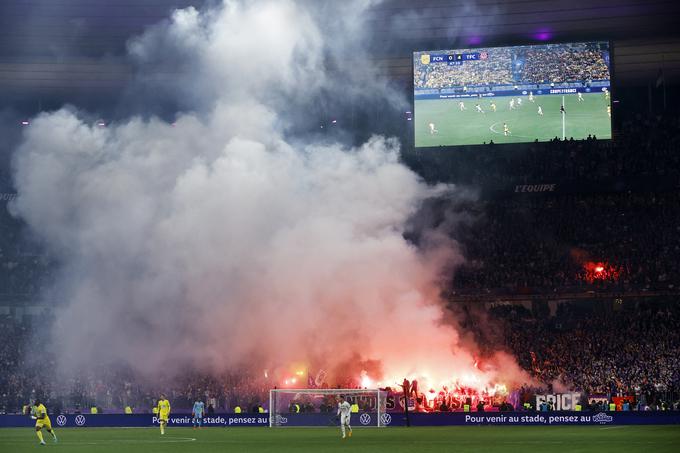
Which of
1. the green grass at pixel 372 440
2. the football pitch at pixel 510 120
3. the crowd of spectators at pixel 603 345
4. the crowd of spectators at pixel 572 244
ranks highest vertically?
the football pitch at pixel 510 120

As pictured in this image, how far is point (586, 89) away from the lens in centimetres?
5009

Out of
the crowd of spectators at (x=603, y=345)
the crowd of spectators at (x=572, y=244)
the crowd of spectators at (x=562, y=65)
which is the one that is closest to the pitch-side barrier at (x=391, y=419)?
the crowd of spectators at (x=603, y=345)

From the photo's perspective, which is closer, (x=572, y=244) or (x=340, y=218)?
(x=340, y=218)

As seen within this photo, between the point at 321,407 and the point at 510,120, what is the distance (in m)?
17.5

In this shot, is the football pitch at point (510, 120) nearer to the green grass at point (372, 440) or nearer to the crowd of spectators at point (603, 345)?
the crowd of spectators at point (603, 345)

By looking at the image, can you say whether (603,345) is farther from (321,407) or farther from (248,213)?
(248,213)

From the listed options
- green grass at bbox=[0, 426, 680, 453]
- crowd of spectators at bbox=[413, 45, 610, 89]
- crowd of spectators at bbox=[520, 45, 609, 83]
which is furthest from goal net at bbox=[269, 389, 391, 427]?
crowd of spectators at bbox=[520, 45, 609, 83]

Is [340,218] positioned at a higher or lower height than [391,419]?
higher

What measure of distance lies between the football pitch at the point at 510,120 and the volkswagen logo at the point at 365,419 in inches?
615

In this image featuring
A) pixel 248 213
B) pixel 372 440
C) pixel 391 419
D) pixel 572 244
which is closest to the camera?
pixel 372 440

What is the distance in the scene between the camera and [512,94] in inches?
2007

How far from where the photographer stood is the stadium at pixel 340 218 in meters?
45.3

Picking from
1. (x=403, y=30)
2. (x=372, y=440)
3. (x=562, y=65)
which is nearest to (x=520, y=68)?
(x=562, y=65)

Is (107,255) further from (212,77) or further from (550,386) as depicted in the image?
(550,386)
